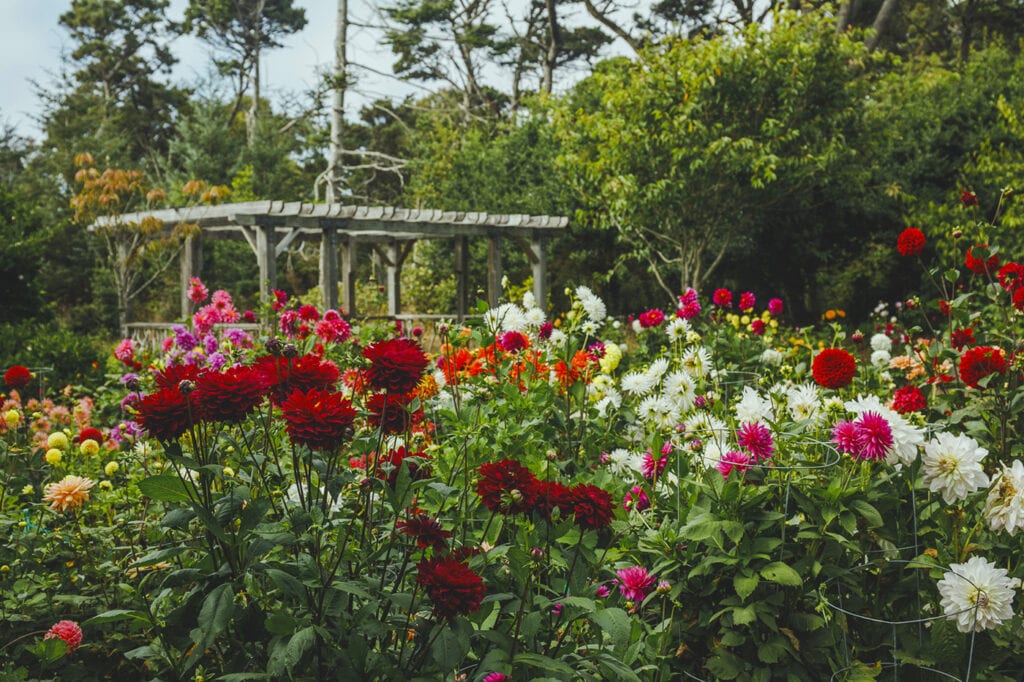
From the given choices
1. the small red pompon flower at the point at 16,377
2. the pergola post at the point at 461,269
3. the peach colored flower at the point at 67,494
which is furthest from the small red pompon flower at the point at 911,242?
the pergola post at the point at 461,269

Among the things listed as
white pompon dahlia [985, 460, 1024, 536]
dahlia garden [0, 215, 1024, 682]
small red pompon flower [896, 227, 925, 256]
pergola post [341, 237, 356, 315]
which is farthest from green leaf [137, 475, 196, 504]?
pergola post [341, 237, 356, 315]

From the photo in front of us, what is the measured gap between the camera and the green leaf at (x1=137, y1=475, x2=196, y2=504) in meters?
1.26

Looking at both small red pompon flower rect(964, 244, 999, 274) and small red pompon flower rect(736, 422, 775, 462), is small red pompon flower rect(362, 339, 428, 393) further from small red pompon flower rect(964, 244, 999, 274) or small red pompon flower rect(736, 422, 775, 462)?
small red pompon flower rect(964, 244, 999, 274)

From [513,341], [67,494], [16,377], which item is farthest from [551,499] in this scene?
[16,377]

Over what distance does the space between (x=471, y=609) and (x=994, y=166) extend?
405 inches

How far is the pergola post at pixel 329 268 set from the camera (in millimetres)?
8570

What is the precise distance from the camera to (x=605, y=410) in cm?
259

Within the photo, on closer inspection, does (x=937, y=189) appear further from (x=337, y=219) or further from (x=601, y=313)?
(x=601, y=313)

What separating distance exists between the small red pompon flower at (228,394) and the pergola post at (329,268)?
7.37m

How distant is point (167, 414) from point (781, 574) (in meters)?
1.16

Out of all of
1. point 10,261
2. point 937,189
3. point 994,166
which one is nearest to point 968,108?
point 937,189

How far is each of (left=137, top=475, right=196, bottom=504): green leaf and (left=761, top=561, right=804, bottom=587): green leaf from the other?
108 centimetres

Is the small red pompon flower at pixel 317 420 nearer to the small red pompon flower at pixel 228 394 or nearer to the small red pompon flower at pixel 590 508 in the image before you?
the small red pompon flower at pixel 228 394

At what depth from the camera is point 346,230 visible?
9.95m
